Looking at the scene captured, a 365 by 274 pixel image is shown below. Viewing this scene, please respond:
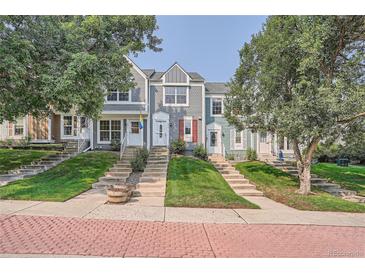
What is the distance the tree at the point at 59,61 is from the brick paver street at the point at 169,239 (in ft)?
16.5

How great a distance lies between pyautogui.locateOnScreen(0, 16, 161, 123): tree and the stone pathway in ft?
23.7

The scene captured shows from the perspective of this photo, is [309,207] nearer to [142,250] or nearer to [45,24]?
[142,250]

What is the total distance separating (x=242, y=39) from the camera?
1326 cm

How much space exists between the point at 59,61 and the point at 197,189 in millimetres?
7717

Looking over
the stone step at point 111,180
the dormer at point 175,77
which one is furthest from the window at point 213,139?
the stone step at point 111,180

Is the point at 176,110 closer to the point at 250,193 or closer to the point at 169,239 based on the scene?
the point at 250,193

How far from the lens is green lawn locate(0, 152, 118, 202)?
9269 millimetres

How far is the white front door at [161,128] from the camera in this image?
63.8ft

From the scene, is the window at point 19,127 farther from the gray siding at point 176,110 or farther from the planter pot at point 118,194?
the planter pot at point 118,194

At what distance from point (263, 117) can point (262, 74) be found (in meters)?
1.91

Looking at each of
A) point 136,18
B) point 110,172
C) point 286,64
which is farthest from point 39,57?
point 286,64

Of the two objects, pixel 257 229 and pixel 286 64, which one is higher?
pixel 286 64

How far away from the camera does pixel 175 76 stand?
772 inches
